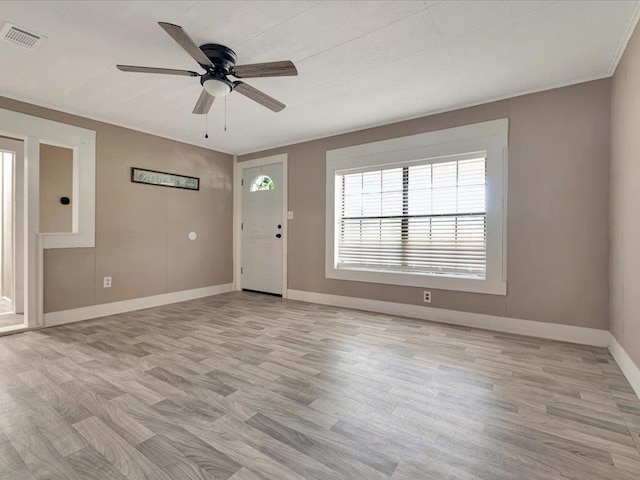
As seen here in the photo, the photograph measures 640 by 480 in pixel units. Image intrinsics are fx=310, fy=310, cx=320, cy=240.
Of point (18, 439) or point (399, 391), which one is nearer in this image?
point (18, 439)

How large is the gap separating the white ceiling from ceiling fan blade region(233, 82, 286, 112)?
0.78ft

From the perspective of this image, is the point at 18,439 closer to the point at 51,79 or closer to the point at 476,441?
the point at 476,441

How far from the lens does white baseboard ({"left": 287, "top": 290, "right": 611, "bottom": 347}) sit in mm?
2893

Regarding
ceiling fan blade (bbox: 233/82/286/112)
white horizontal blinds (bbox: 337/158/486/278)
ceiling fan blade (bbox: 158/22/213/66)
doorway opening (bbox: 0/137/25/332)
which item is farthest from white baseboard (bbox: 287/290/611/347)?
doorway opening (bbox: 0/137/25/332)

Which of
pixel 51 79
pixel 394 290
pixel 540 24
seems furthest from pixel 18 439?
pixel 540 24

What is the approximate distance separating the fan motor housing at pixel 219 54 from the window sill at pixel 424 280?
2.90 m

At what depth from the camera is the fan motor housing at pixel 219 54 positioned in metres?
2.35

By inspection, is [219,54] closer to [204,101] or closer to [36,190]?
[204,101]

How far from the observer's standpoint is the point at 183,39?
74.7 inches

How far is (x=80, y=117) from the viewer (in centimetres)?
376

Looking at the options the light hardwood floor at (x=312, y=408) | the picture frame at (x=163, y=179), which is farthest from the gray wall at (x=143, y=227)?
the light hardwood floor at (x=312, y=408)

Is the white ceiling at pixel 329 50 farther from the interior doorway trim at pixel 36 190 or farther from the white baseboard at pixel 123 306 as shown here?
the white baseboard at pixel 123 306

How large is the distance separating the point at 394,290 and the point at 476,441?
251cm

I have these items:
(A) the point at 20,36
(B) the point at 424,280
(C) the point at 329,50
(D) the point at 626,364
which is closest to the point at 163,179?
(A) the point at 20,36
